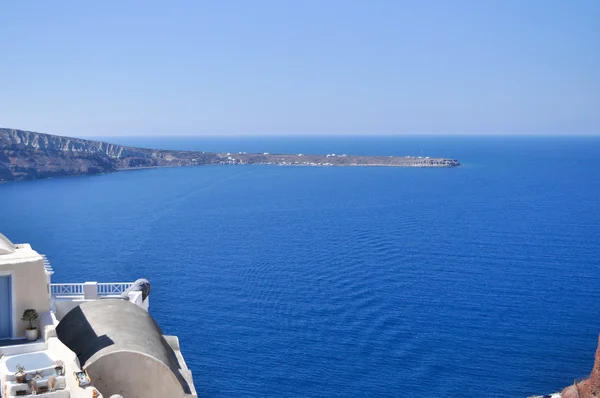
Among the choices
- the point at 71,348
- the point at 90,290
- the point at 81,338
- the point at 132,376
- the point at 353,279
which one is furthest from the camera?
the point at 353,279

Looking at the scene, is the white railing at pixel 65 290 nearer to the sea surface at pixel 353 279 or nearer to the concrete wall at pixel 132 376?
the concrete wall at pixel 132 376

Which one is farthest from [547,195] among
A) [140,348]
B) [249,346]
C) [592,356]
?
[140,348]

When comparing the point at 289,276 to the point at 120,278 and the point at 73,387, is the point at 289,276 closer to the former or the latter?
the point at 120,278

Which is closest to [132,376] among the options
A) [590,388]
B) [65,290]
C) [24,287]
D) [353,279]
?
[24,287]

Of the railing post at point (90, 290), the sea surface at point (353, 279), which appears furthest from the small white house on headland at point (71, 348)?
the sea surface at point (353, 279)

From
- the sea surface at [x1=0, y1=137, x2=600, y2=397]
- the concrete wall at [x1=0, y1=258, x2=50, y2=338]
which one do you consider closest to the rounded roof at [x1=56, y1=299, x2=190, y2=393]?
the concrete wall at [x1=0, y1=258, x2=50, y2=338]

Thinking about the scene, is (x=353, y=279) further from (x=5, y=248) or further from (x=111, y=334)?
(x=5, y=248)

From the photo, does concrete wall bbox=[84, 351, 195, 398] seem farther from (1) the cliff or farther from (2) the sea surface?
(2) the sea surface
